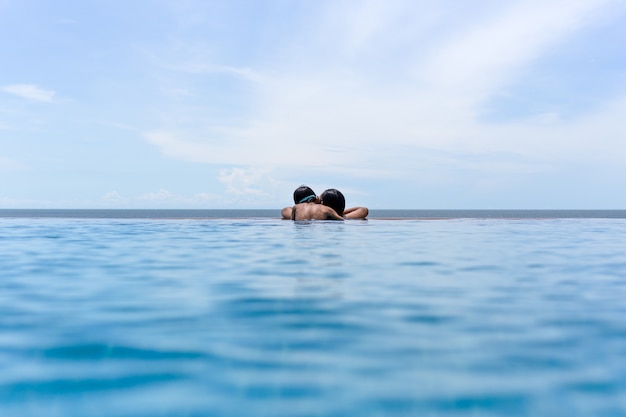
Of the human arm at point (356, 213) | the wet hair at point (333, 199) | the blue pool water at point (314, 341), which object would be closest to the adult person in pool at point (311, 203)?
the wet hair at point (333, 199)

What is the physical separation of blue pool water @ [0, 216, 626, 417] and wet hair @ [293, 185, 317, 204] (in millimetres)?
12571

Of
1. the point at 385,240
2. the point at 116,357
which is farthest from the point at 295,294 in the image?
the point at 385,240

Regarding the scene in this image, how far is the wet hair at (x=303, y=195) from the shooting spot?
20.3 metres

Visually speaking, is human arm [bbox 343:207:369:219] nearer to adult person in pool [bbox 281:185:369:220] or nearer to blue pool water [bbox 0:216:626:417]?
adult person in pool [bbox 281:185:369:220]

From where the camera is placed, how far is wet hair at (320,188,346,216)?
2028 cm

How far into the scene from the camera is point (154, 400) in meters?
2.86

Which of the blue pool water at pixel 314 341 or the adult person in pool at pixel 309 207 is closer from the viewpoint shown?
the blue pool water at pixel 314 341

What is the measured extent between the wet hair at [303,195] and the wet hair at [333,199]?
1.38ft

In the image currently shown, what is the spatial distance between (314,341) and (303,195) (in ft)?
54.9

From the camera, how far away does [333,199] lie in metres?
20.4

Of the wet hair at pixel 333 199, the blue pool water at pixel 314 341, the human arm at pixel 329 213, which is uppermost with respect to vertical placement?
the wet hair at pixel 333 199

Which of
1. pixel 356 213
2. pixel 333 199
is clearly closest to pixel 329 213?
pixel 333 199

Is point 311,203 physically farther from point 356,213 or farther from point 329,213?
point 356,213

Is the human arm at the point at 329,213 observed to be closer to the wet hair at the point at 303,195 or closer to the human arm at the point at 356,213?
the wet hair at the point at 303,195
